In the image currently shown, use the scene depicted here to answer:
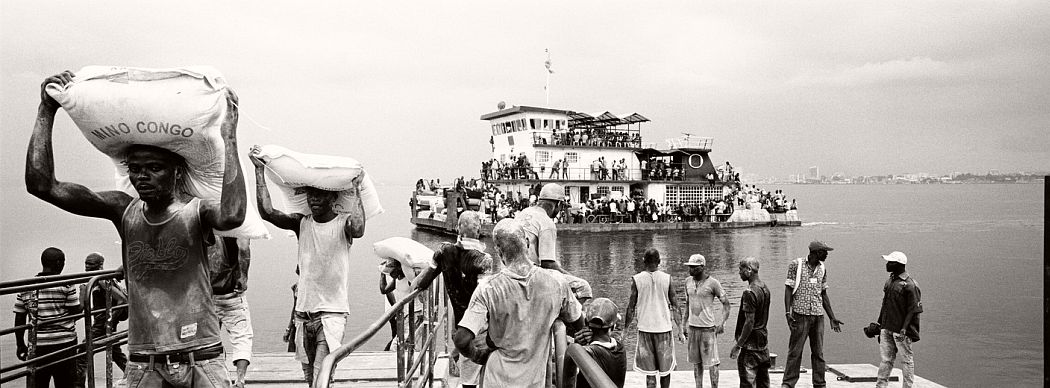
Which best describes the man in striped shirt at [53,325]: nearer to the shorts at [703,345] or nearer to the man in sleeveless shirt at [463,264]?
the man in sleeveless shirt at [463,264]

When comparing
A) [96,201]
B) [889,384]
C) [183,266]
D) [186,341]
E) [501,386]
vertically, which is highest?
[96,201]

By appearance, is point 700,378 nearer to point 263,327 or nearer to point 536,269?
point 536,269

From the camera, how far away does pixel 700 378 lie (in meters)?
7.09

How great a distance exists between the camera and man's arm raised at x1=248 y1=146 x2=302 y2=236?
455cm

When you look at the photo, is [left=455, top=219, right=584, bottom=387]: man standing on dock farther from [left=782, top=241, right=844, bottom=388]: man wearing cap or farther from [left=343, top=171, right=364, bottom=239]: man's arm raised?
[left=782, top=241, right=844, bottom=388]: man wearing cap

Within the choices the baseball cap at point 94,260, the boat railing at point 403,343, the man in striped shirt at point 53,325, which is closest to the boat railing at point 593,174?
the baseball cap at point 94,260

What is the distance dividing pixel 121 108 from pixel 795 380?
685 centimetres

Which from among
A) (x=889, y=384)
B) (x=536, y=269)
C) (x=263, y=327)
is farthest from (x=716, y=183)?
(x=536, y=269)

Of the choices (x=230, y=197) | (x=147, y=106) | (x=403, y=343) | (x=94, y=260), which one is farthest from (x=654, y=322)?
(x=94, y=260)

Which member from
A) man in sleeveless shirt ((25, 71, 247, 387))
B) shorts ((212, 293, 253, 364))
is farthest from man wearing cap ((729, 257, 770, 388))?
man in sleeveless shirt ((25, 71, 247, 387))

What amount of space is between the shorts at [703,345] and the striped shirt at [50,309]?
19.6 ft

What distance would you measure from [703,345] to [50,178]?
6146mm

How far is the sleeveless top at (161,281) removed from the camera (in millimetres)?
2861

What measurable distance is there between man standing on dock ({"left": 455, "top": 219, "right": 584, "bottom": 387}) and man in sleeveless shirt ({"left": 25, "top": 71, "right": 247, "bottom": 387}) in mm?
1375
